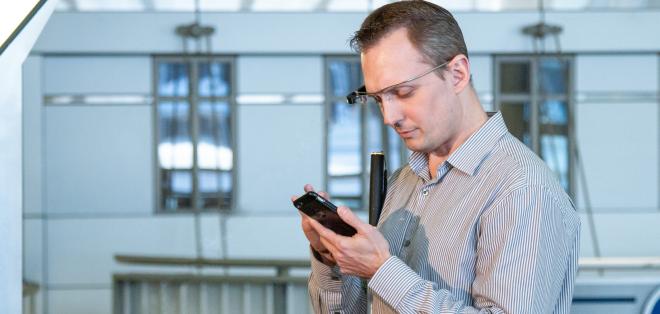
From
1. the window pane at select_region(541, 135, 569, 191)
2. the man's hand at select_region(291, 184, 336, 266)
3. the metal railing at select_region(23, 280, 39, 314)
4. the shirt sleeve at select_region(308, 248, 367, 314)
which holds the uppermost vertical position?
the window pane at select_region(541, 135, 569, 191)

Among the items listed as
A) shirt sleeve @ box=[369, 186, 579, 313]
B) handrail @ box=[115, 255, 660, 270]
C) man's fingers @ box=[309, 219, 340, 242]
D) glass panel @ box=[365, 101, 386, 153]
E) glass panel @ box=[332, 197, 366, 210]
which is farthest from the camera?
handrail @ box=[115, 255, 660, 270]

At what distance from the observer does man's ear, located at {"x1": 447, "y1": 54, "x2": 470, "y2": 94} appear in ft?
6.35

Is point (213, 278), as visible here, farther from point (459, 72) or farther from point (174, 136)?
point (459, 72)

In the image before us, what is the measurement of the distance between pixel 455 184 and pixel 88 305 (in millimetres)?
3810

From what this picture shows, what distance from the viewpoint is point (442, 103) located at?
1946mm

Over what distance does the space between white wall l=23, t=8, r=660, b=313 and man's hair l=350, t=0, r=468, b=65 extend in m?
3.31

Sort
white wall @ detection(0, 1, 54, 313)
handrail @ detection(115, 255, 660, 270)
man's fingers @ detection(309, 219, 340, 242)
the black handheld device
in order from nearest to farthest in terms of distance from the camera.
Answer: man's fingers @ detection(309, 219, 340, 242) → the black handheld device → white wall @ detection(0, 1, 54, 313) → handrail @ detection(115, 255, 660, 270)

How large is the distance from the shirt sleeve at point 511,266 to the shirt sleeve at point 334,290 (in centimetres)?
43

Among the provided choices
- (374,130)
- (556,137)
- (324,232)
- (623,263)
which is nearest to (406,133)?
(324,232)

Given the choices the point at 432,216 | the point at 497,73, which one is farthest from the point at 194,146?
the point at 432,216

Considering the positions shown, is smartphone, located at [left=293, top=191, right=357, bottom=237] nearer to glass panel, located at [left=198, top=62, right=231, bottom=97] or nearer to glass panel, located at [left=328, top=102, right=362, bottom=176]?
glass panel, located at [left=328, top=102, right=362, bottom=176]

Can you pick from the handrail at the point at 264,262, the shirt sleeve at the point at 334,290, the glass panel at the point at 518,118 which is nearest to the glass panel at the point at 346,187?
the handrail at the point at 264,262

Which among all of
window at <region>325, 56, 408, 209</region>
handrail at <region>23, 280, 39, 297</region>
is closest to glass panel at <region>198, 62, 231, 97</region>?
window at <region>325, 56, 408, 209</region>

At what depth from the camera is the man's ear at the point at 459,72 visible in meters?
1.94
